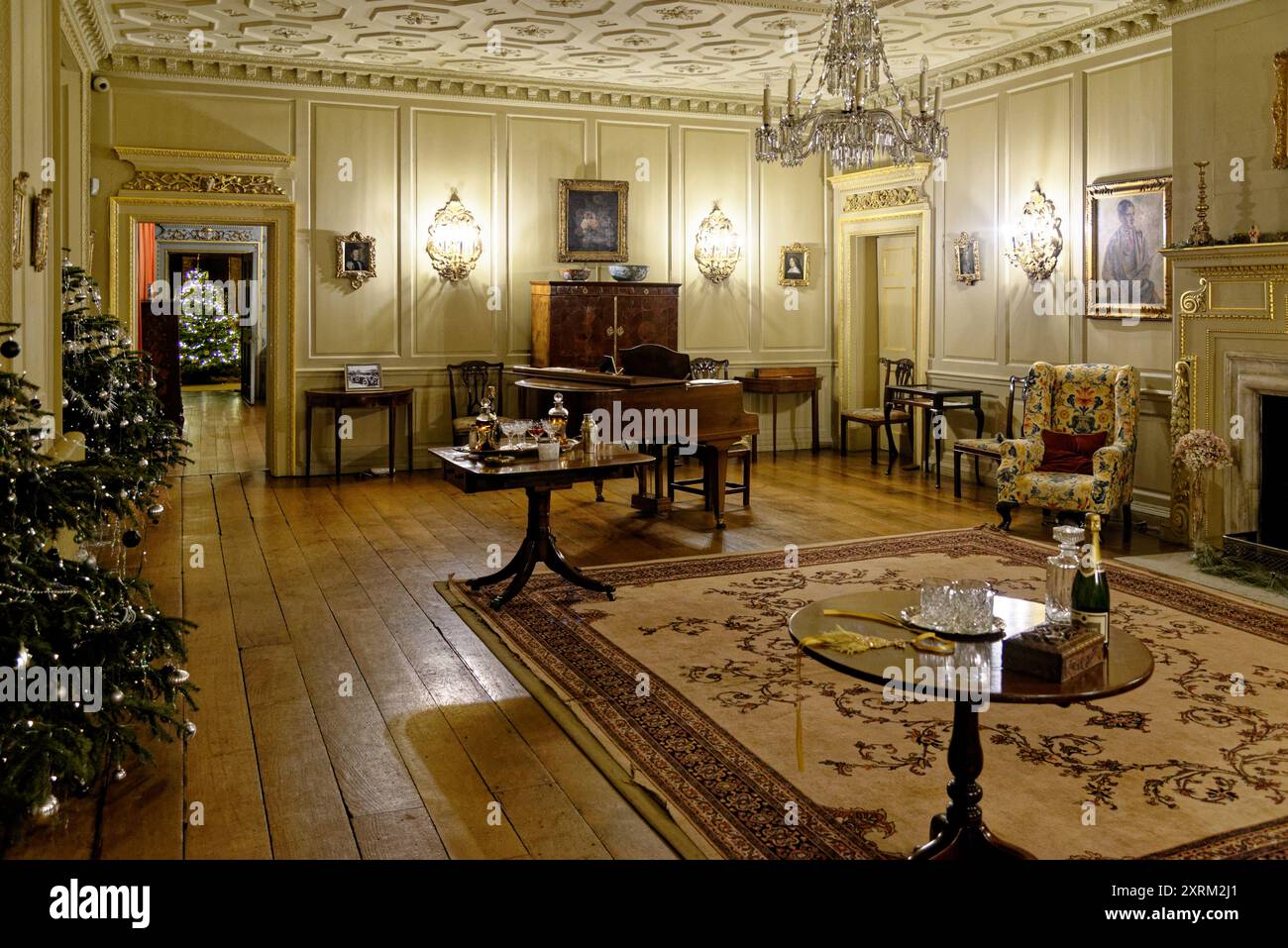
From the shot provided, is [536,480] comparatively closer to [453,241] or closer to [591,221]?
[453,241]

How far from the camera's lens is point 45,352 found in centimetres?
481

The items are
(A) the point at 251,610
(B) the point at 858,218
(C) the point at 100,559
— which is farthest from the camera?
(B) the point at 858,218

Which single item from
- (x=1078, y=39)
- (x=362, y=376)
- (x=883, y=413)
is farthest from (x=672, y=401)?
(x=1078, y=39)

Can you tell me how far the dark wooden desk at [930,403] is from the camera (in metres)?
9.54

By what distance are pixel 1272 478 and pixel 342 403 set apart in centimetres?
709

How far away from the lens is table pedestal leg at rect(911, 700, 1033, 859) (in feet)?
9.80

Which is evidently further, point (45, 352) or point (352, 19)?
point (352, 19)

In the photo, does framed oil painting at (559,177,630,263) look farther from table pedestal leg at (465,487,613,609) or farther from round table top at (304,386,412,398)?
table pedestal leg at (465,487,613,609)

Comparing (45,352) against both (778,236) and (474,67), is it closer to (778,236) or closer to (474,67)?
(474,67)

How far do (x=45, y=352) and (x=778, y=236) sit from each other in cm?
799

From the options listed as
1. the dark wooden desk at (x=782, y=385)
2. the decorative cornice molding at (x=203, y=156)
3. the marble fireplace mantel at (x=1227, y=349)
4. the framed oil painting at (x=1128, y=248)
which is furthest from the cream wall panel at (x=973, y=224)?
the decorative cornice molding at (x=203, y=156)

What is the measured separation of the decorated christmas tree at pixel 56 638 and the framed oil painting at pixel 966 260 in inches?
308
